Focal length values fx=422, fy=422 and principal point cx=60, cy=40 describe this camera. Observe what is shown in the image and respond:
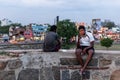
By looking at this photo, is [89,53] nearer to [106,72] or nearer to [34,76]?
[106,72]

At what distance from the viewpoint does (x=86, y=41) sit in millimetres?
6938

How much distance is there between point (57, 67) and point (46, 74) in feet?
0.70

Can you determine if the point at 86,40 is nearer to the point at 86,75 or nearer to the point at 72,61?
the point at 72,61

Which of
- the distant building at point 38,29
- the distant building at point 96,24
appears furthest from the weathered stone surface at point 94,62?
the distant building at point 96,24

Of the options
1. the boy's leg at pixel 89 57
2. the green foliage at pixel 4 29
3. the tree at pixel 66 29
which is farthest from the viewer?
the green foliage at pixel 4 29

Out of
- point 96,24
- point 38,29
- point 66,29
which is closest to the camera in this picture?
point 66,29

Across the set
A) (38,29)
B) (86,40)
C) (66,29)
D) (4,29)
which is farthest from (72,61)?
(4,29)

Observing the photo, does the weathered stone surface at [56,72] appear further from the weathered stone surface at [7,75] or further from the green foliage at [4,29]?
the green foliage at [4,29]

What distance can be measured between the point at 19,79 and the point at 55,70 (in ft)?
2.00

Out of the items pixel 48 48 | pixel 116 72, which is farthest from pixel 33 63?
pixel 116 72

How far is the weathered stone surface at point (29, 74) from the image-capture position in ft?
22.5

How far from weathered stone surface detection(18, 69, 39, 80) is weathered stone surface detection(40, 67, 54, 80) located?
8 centimetres

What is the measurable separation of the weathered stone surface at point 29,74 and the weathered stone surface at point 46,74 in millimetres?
82

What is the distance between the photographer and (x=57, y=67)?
22.6 feet
